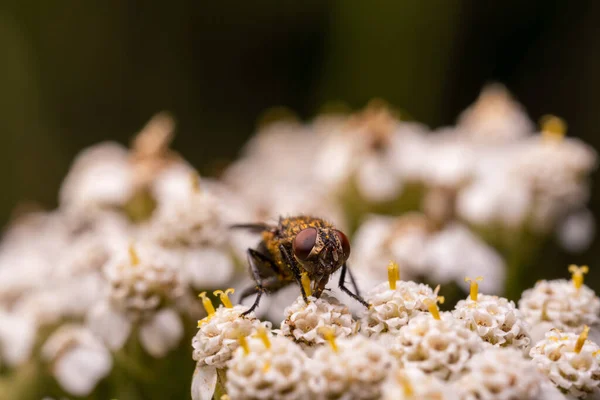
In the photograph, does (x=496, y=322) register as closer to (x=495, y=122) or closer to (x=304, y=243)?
(x=304, y=243)

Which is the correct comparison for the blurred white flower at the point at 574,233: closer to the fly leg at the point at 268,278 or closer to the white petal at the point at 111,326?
the fly leg at the point at 268,278

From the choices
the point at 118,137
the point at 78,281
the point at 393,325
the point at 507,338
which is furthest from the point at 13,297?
the point at 118,137

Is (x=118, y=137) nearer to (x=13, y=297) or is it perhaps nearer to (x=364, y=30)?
(x=364, y=30)

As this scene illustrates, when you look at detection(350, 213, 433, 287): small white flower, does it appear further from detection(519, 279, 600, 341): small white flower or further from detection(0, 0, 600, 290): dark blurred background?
detection(0, 0, 600, 290): dark blurred background

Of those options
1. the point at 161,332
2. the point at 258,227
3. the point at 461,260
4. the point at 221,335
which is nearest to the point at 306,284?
the point at 221,335

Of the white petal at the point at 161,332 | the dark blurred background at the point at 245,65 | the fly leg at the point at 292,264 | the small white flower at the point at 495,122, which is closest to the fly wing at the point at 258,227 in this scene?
the fly leg at the point at 292,264

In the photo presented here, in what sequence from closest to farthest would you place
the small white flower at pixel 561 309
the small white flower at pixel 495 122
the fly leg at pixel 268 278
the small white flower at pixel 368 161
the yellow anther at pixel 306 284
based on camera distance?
the yellow anther at pixel 306 284 < the small white flower at pixel 561 309 < the fly leg at pixel 268 278 < the small white flower at pixel 368 161 < the small white flower at pixel 495 122
